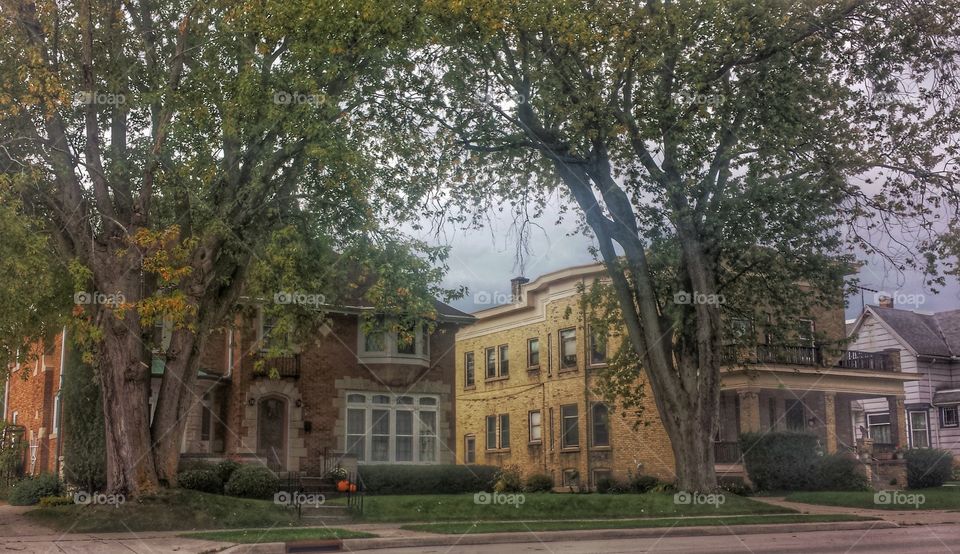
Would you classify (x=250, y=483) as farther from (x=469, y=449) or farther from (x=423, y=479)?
(x=469, y=449)

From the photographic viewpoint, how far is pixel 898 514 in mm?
23109

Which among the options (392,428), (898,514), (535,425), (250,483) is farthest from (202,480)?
(535,425)

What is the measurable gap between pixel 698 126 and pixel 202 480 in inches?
623

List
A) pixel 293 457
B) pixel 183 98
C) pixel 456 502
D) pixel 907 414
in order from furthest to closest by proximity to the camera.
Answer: pixel 907 414, pixel 293 457, pixel 456 502, pixel 183 98

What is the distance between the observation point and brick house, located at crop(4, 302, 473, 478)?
96.4 feet

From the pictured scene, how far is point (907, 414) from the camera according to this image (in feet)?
147

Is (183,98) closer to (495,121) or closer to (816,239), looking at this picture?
(495,121)

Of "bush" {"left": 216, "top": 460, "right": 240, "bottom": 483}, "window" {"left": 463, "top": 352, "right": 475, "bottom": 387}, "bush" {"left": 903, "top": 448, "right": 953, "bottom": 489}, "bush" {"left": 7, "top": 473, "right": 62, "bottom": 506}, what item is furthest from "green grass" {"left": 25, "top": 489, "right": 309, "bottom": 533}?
"window" {"left": 463, "top": 352, "right": 475, "bottom": 387}

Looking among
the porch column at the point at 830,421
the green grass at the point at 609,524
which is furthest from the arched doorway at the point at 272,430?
the porch column at the point at 830,421

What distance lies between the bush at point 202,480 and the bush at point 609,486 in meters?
14.7

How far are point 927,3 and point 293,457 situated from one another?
2150 centimetres

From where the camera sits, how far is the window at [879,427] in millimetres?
44812

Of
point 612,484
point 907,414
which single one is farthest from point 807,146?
point 907,414

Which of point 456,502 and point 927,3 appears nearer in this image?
point 927,3
